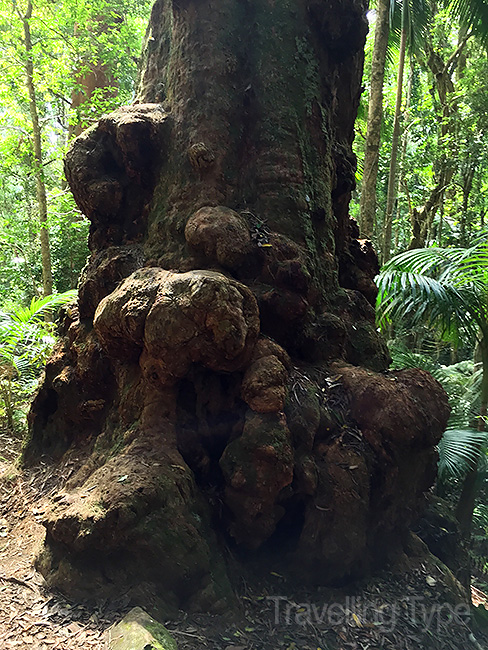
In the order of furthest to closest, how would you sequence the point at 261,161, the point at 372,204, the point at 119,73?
the point at 119,73 → the point at 372,204 → the point at 261,161

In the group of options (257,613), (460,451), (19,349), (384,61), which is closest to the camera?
(257,613)

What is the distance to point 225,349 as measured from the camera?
2.60 m

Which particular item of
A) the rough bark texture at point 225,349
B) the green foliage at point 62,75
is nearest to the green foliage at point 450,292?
the rough bark texture at point 225,349

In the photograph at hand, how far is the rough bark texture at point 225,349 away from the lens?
2.52 meters

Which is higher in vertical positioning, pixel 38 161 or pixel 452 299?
pixel 38 161

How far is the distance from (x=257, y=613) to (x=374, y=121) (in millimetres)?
6771

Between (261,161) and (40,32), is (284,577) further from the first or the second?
(40,32)

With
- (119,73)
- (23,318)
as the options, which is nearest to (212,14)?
(23,318)

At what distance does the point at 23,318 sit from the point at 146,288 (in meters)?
2.87

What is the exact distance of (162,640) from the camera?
196 centimetres

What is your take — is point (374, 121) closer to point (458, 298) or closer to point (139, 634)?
point (458, 298)

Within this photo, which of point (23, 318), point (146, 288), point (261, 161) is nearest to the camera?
point (146, 288)

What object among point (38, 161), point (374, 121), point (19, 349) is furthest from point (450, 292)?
point (38, 161)

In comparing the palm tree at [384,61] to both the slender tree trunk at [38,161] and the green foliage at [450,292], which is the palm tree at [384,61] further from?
the slender tree trunk at [38,161]
